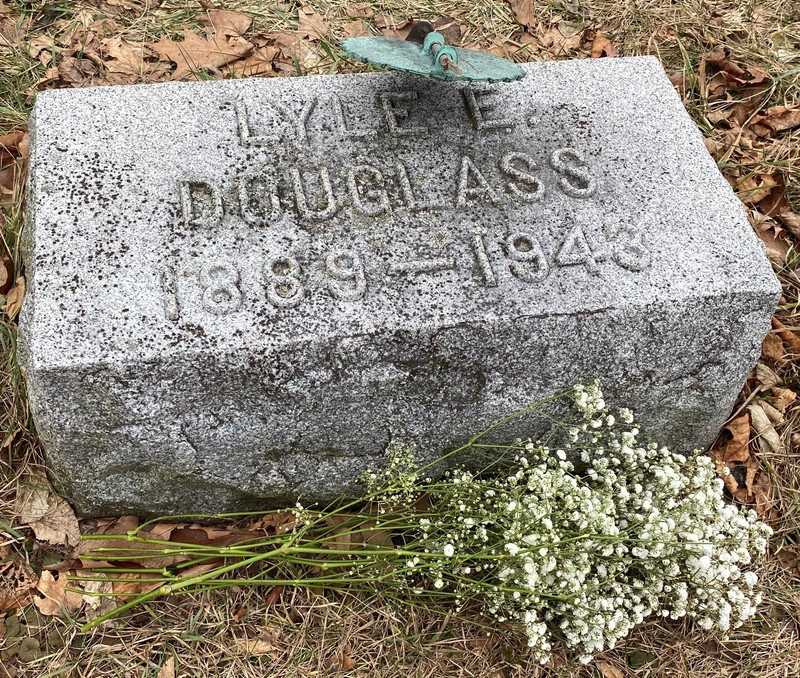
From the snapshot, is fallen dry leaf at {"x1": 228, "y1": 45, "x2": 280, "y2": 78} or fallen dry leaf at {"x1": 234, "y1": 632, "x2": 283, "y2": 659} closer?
fallen dry leaf at {"x1": 234, "y1": 632, "x2": 283, "y2": 659}

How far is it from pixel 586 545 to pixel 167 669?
1125 millimetres

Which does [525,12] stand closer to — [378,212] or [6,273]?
[378,212]

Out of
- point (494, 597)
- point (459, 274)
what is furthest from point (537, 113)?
point (494, 597)

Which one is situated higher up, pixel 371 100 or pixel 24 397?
pixel 371 100

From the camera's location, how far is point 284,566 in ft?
7.42

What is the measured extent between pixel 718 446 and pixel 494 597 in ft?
3.37

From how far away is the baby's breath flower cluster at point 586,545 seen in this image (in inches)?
77.0

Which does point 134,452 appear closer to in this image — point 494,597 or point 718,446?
point 494,597

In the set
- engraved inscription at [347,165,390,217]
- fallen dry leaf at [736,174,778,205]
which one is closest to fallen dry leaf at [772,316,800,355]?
fallen dry leaf at [736,174,778,205]

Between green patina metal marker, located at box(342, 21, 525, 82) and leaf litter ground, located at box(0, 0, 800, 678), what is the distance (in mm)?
1260

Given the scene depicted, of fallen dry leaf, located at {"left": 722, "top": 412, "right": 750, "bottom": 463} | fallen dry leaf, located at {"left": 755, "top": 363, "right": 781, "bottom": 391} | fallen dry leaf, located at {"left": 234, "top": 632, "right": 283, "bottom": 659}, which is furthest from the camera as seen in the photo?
fallen dry leaf, located at {"left": 755, "top": 363, "right": 781, "bottom": 391}

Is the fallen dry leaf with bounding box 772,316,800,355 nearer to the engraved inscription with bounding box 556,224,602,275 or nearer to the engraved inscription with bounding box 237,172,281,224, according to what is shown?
the engraved inscription with bounding box 556,224,602,275

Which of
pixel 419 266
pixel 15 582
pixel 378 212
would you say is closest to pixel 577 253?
pixel 419 266

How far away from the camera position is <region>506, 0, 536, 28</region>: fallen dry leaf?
366 centimetres
